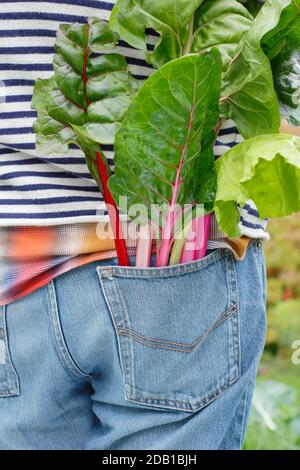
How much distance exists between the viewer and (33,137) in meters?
0.96

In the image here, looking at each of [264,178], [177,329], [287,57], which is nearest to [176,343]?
[177,329]

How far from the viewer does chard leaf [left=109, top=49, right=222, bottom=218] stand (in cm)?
79

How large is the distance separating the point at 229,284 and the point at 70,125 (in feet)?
1.01

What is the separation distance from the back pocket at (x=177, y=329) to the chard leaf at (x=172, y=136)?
11 centimetres

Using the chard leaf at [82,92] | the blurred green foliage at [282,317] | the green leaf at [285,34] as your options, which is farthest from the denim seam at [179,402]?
the blurred green foliage at [282,317]

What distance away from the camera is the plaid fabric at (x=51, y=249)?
990 mm

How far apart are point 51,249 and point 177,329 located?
0.66 ft

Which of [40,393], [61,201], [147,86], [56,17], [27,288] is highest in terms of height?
[56,17]

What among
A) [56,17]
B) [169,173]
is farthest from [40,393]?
[56,17]

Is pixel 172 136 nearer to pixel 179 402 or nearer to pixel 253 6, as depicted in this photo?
pixel 253 6

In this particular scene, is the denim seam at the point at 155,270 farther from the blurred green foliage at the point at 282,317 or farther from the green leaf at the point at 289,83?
the blurred green foliage at the point at 282,317

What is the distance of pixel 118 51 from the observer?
93cm

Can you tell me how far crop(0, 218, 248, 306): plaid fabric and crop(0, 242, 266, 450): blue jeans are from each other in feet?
0.05

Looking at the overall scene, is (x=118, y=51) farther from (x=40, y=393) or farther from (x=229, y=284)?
(x=40, y=393)
